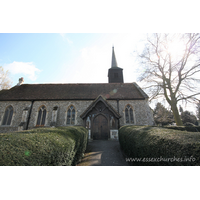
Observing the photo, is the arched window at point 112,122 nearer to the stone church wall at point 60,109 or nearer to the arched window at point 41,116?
the stone church wall at point 60,109

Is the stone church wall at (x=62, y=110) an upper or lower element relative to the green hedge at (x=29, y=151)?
upper

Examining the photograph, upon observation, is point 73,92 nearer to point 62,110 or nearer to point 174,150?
point 62,110

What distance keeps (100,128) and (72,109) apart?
16.9 feet

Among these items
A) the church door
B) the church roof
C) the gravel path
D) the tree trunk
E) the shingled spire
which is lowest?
the gravel path

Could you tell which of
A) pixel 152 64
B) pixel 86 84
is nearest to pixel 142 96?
pixel 152 64

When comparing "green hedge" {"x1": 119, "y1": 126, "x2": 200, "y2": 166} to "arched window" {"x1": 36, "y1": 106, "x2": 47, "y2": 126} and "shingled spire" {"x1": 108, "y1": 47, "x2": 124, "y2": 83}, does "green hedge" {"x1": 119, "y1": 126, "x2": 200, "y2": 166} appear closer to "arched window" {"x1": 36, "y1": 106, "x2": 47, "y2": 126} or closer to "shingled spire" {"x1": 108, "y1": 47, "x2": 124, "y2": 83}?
"arched window" {"x1": 36, "y1": 106, "x2": 47, "y2": 126}

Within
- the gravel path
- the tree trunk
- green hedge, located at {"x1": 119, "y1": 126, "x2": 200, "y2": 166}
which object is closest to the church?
the tree trunk

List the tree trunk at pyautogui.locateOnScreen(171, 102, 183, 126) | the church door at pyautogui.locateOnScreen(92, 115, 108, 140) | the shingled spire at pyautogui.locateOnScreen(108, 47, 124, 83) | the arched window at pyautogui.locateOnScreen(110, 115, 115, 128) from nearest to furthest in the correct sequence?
the church door at pyautogui.locateOnScreen(92, 115, 108, 140) < the arched window at pyautogui.locateOnScreen(110, 115, 115, 128) < the tree trunk at pyautogui.locateOnScreen(171, 102, 183, 126) < the shingled spire at pyautogui.locateOnScreen(108, 47, 124, 83)

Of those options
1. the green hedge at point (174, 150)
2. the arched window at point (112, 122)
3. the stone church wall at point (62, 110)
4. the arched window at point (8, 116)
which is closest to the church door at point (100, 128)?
the arched window at point (112, 122)

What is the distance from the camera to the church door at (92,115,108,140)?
11319 mm

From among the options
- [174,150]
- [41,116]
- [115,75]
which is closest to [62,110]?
[41,116]

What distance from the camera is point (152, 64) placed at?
606 inches

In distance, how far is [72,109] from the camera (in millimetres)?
14312

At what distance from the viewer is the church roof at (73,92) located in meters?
14.7
